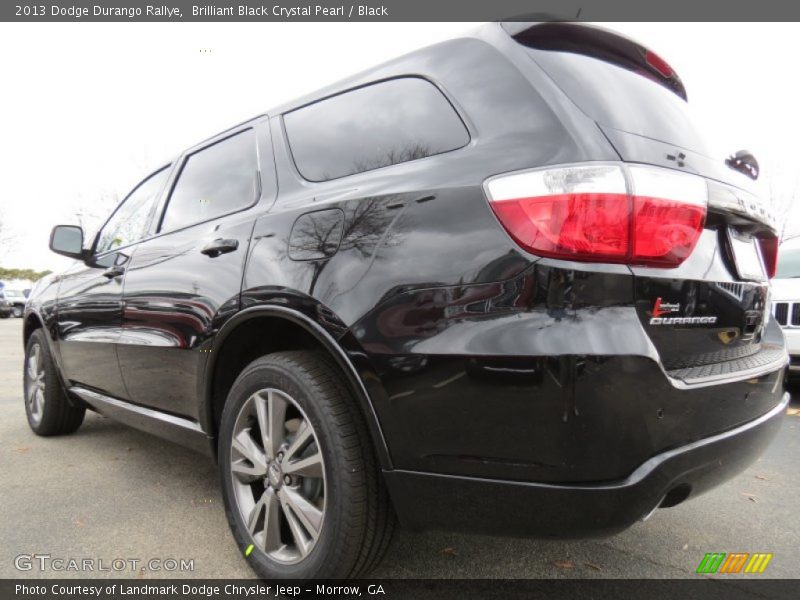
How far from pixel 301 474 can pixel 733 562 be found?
5.67 feet

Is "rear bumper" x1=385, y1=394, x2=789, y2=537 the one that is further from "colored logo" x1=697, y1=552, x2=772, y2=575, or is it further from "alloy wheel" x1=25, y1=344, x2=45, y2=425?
"alloy wheel" x1=25, y1=344, x2=45, y2=425

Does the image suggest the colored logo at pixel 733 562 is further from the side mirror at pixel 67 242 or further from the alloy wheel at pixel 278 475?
the side mirror at pixel 67 242

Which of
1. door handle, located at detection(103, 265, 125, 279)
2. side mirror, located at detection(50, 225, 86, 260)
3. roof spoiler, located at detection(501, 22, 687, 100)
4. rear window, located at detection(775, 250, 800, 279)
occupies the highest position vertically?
roof spoiler, located at detection(501, 22, 687, 100)

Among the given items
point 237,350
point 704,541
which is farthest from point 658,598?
point 237,350

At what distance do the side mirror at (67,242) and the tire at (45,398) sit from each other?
79cm

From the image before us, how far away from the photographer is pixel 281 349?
2059mm

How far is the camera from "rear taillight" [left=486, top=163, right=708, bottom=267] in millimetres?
1305

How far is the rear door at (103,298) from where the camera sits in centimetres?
293

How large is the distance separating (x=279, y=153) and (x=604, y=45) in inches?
49.5

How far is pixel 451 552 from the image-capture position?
7.00 ft

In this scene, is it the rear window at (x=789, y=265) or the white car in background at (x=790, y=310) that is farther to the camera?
the rear window at (x=789, y=265)

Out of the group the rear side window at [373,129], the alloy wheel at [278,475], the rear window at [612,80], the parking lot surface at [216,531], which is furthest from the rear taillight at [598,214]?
the parking lot surface at [216,531]

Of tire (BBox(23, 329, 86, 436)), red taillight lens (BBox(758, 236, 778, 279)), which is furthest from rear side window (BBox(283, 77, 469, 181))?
tire (BBox(23, 329, 86, 436))

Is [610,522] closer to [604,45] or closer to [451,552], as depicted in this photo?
[451,552]
